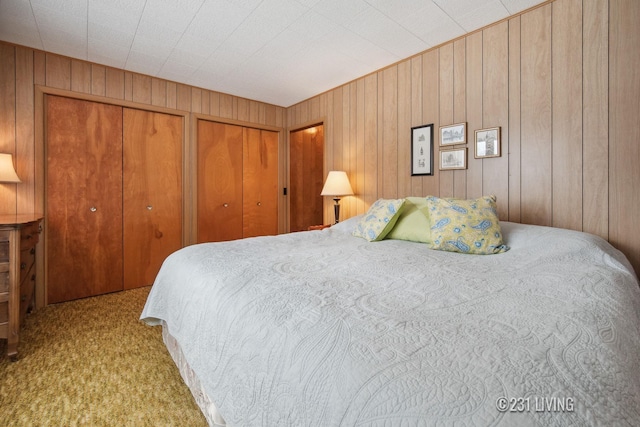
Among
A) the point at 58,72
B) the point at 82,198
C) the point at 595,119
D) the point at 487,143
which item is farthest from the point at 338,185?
the point at 58,72

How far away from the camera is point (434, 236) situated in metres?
1.78

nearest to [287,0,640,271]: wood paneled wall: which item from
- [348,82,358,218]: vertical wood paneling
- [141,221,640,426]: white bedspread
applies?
[348,82,358,218]: vertical wood paneling

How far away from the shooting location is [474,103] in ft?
7.78

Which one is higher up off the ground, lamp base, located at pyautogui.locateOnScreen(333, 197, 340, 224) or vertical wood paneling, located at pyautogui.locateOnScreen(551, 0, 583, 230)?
vertical wood paneling, located at pyautogui.locateOnScreen(551, 0, 583, 230)

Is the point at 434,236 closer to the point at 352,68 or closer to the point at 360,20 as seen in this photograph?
the point at 360,20

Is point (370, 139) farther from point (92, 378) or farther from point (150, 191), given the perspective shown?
point (92, 378)

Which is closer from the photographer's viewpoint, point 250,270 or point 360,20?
point 250,270

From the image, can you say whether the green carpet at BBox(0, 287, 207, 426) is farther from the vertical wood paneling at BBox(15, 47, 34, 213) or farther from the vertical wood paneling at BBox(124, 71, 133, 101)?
the vertical wood paneling at BBox(124, 71, 133, 101)

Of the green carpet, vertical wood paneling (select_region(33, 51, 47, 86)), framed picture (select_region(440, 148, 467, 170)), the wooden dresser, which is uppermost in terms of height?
vertical wood paneling (select_region(33, 51, 47, 86))

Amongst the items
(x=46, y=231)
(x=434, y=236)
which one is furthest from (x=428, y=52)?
(x=46, y=231)

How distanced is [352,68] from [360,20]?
2.71 ft

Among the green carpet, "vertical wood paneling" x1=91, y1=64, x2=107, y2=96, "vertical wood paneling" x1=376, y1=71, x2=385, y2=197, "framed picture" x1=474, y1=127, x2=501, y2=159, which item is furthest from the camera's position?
"vertical wood paneling" x1=376, y1=71, x2=385, y2=197

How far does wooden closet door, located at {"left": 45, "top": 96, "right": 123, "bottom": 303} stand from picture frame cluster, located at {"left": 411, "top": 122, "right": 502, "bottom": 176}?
2980 millimetres

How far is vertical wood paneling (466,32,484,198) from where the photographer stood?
2.34 m
